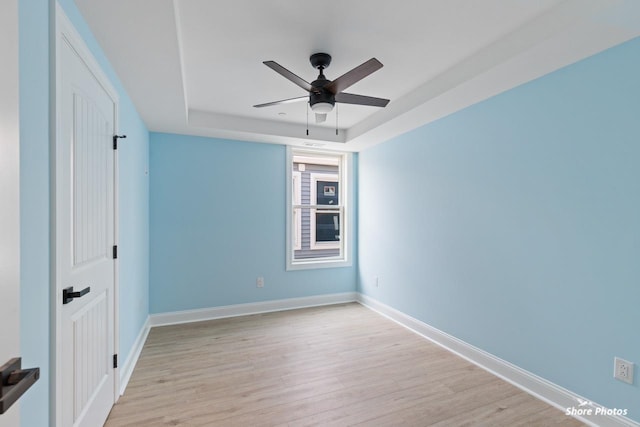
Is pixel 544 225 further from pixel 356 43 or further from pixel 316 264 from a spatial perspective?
pixel 316 264

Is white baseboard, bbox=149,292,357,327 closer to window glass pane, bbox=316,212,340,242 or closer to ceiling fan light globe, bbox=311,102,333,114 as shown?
window glass pane, bbox=316,212,340,242

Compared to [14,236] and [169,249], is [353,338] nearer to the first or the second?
[169,249]

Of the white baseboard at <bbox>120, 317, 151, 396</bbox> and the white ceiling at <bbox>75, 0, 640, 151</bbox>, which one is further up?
the white ceiling at <bbox>75, 0, 640, 151</bbox>

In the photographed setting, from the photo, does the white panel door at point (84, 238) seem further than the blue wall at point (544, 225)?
No

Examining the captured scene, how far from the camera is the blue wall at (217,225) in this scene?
3908 millimetres

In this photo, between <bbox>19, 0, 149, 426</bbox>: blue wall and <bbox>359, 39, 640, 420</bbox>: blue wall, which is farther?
<bbox>359, 39, 640, 420</bbox>: blue wall

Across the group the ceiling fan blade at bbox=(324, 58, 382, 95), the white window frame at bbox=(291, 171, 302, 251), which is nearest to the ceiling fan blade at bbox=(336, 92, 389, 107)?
the ceiling fan blade at bbox=(324, 58, 382, 95)

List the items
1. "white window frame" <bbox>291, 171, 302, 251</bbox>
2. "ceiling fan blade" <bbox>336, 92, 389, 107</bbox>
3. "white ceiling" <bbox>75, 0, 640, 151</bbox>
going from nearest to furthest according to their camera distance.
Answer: "white ceiling" <bbox>75, 0, 640, 151</bbox> < "ceiling fan blade" <bbox>336, 92, 389, 107</bbox> < "white window frame" <bbox>291, 171, 302, 251</bbox>

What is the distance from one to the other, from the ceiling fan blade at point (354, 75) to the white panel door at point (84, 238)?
153 centimetres

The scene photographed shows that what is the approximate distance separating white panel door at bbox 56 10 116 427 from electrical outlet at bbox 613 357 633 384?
10.2ft

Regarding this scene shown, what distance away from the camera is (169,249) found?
12.9 ft

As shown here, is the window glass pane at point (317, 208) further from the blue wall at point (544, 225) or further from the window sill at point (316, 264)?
the blue wall at point (544, 225)

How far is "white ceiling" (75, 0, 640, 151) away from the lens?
70.5 inches

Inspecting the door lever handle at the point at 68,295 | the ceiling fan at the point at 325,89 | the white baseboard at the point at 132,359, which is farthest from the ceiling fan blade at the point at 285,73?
the white baseboard at the point at 132,359
